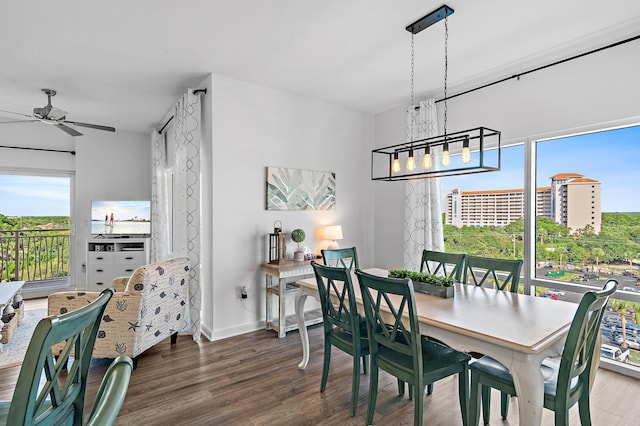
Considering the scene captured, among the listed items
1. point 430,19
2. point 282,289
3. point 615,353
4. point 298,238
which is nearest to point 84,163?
point 298,238

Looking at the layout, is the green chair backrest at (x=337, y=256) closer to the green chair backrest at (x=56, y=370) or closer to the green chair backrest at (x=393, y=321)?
the green chair backrest at (x=393, y=321)

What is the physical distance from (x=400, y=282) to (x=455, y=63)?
2538mm

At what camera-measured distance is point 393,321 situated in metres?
2.12

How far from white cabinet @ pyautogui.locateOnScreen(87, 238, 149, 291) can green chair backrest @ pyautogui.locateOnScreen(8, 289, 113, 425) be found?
4.55 meters

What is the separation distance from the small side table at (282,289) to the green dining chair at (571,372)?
6.99 feet

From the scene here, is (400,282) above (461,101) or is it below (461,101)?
below

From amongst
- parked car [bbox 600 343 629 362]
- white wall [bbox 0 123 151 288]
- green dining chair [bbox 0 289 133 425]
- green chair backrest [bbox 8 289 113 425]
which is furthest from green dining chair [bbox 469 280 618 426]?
A: white wall [bbox 0 123 151 288]

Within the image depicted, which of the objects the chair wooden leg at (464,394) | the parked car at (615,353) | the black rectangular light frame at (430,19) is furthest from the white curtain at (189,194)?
the parked car at (615,353)

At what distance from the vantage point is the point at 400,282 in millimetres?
1810

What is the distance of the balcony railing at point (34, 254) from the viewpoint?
213 inches

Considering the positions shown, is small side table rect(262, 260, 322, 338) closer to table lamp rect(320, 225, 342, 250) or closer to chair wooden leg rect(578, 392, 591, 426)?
table lamp rect(320, 225, 342, 250)

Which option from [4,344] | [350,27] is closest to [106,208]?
[4,344]

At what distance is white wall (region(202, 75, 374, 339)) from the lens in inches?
144

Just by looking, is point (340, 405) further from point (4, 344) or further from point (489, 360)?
point (4, 344)
